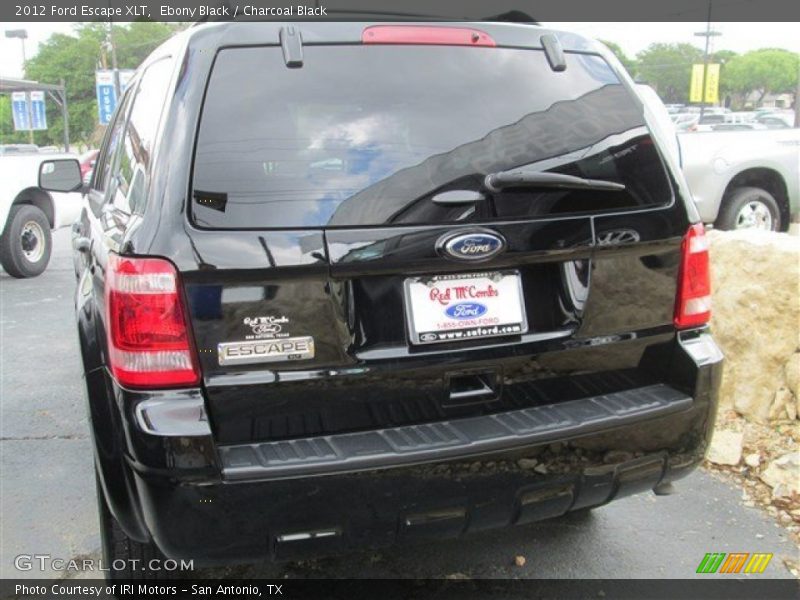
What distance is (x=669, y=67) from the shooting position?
3118 inches

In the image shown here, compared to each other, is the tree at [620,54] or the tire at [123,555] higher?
the tree at [620,54]

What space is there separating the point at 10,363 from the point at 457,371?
188 inches

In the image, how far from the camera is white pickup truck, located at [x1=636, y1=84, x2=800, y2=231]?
7746 mm

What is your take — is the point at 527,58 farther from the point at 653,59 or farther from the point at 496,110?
the point at 653,59

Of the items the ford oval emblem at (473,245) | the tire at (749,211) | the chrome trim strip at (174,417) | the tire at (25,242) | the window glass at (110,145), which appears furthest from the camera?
the tire at (25,242)

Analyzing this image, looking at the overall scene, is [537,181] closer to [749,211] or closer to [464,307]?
[464,307]

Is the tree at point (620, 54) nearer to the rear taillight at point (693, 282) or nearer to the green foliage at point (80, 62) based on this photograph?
the rear taillight at point (693, 282)

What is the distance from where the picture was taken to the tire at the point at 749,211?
7.88 meters

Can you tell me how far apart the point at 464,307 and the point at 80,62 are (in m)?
56.7

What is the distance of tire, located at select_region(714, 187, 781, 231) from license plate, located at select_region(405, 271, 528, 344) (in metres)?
6.63

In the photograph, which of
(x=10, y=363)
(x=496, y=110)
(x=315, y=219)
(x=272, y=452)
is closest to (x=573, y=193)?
(x=496, y=110)

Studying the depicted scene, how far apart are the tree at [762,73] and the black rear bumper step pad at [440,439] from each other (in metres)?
92.1

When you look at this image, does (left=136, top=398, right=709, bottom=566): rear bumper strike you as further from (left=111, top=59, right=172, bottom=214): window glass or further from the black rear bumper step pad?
(left=111, top=59, right=172, bottom=214): window glass

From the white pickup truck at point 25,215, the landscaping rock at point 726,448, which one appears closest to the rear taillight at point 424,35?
the landscaping rock at point 726,448
